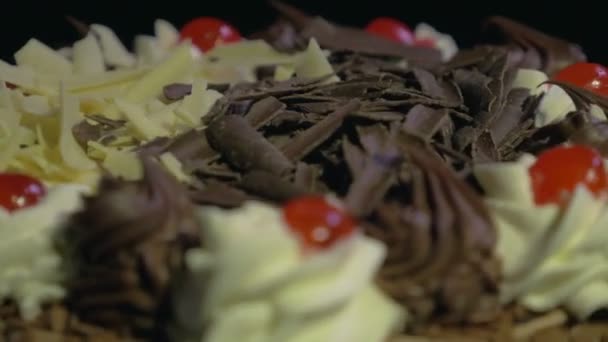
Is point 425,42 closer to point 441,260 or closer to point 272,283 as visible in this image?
point 441,260

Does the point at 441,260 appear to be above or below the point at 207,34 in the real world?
above

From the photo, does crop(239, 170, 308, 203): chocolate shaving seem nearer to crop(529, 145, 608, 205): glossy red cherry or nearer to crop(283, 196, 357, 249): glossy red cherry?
crop(283, 196, 357, 249): glossy red cherry

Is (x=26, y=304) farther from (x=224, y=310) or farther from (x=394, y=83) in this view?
(x=394, y=83)

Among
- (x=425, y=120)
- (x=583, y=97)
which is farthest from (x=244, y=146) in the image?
(x=583, y=97)

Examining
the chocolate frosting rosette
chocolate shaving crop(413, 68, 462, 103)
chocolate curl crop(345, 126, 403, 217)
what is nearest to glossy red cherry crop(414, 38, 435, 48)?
chocolate shaving crop(413, 68, 462, 103)

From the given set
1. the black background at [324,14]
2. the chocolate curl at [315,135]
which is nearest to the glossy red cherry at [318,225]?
the chocolate curl at [315,135]

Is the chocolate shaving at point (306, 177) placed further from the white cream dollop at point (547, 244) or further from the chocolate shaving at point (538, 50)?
the chocolate shaving at point (538, 50)
